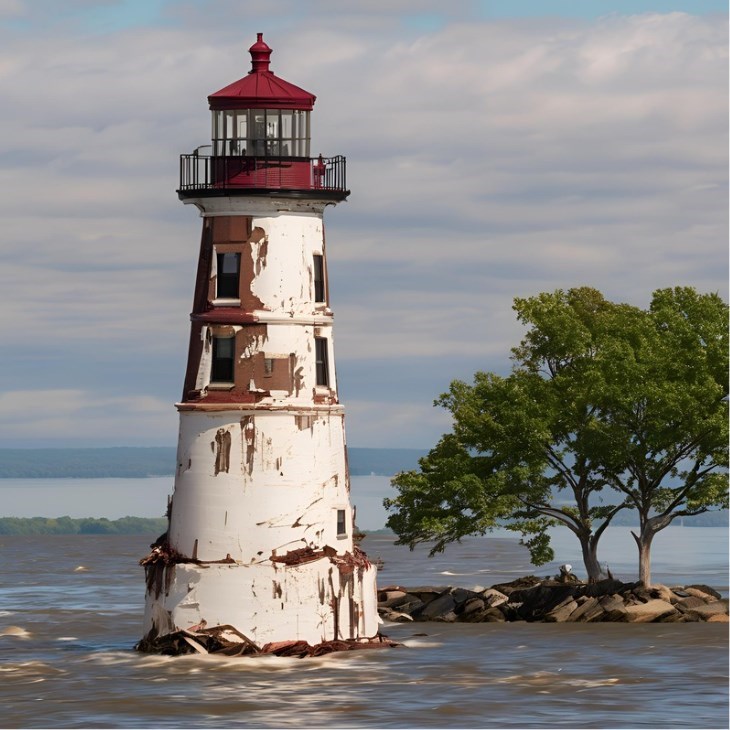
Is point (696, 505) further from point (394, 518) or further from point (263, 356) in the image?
point (263, 356)

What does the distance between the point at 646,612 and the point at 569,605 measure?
2313mm

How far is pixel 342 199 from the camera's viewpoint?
52406 millimetres

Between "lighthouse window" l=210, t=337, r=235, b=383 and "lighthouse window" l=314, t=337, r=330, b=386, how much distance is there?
2.25 meters

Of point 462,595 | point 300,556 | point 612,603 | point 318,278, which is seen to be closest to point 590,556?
point 462,595

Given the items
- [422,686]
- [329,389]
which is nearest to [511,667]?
[422,686]

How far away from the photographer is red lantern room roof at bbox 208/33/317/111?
170 feet

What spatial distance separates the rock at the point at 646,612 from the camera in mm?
59469

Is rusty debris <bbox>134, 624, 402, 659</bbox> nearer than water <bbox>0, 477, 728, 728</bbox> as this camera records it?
No

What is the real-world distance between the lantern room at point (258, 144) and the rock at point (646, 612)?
16.1 metres

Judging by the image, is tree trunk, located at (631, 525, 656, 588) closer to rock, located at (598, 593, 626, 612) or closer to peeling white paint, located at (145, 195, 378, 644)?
rock, located at (598, 593, 626, 612)

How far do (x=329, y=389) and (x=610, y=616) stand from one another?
12.9 metres

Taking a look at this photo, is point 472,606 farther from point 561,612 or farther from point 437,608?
point 561,612

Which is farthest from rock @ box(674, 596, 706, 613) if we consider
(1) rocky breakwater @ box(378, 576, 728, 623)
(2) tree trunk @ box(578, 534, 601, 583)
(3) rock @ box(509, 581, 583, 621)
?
(2) tree trunk @ box(578, 534, 601, 583)

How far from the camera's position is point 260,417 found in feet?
167
